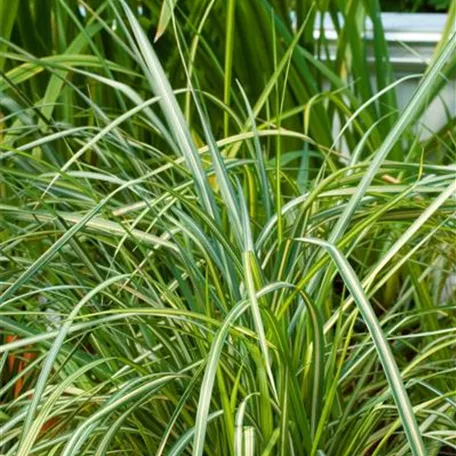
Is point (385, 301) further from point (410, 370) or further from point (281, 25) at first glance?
point (410, 370)

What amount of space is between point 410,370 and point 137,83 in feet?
3.14

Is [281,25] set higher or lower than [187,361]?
higher

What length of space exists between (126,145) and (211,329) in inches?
13.6

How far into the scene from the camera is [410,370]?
1305 millimetres

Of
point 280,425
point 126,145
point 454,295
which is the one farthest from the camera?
point 454,295

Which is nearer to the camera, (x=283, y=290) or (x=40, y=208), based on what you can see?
(x=283, y=290)

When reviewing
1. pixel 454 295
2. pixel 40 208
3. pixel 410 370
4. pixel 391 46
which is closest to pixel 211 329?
pixel 410 370

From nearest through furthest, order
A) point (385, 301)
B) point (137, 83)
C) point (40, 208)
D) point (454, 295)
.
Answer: point (40, 208) < point (454, 295) < point (385, 301) < point (137, 83)

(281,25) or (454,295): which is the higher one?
(281,25)

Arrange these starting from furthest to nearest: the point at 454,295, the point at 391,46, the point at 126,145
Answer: the point at 391,46, the point at 454,295, the point at 126,145

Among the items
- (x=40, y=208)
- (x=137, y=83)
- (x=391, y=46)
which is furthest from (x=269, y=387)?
(x=391, y=46)

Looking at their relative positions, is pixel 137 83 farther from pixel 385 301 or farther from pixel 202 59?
pixel 385 301

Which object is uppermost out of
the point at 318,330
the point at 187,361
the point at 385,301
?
the point at 318,330

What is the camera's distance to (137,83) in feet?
6.81
